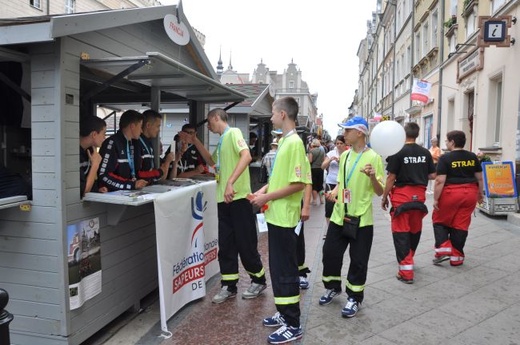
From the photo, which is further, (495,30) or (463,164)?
(495,30)

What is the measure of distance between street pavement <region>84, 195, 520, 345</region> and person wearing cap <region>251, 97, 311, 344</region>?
0.25 meters

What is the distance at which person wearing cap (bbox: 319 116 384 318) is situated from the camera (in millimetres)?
3758

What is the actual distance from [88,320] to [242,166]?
1815 mm

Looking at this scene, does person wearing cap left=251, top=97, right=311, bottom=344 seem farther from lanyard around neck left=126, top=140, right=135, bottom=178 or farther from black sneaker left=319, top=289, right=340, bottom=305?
lanyard around neck left=126, top=140, right=135, bottom=178

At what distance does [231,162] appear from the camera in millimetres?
4117

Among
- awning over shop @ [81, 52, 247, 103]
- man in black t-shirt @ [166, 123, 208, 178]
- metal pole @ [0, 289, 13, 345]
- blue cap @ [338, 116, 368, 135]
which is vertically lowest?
metal pole @ [0, 289, 13, 345]

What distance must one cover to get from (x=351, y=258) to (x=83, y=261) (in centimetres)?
229

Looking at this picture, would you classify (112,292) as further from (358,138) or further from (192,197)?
(358,138)

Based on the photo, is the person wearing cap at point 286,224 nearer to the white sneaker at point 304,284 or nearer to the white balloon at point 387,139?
the white balloon at point 387,139

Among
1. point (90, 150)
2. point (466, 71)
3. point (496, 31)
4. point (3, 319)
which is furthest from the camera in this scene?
point (466, 71)

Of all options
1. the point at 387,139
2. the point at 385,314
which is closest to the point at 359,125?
the point at 387,139

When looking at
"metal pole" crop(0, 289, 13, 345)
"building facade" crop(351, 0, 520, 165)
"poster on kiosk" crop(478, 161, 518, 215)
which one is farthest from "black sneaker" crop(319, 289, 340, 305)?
"building facade" crop(351, 0, 520, 165)

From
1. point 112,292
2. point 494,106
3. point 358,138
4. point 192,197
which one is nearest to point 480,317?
point 358,138

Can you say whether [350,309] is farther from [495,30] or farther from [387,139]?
[495,30]
